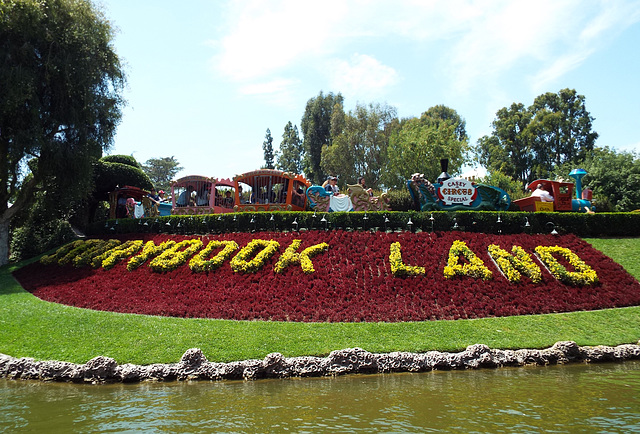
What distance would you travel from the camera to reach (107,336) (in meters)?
11.1

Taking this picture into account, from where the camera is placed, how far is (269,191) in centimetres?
2095

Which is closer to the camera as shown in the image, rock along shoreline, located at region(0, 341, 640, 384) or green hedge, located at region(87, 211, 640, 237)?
rock along shoreline, located at region(0, 341, 640, 384)

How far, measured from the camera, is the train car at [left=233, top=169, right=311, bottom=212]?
20.5 meters

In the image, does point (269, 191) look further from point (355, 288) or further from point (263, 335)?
point (263, 335)

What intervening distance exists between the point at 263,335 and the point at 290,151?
4936 cm

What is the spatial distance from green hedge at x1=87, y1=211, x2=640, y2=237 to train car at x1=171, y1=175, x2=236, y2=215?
3717 mm

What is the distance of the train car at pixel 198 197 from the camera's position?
73.2ft

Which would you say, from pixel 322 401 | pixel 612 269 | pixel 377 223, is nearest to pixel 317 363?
pixel 322 401

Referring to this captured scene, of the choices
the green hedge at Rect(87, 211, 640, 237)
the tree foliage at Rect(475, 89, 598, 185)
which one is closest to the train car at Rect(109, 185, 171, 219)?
the green hedge at Rect(87, 211, 640, 237)

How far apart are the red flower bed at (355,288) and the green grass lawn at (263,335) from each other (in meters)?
0.77

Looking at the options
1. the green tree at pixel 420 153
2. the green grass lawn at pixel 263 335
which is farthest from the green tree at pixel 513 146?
the green grass lawn at pixel 263 335

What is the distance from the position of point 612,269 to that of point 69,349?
55.1 feet

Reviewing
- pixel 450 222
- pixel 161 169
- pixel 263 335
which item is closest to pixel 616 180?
pixel 450 222

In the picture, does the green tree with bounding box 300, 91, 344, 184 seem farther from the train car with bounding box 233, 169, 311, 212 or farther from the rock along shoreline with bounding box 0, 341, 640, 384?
the rock along shoreline with bounding box 0, 341, 640, 384
